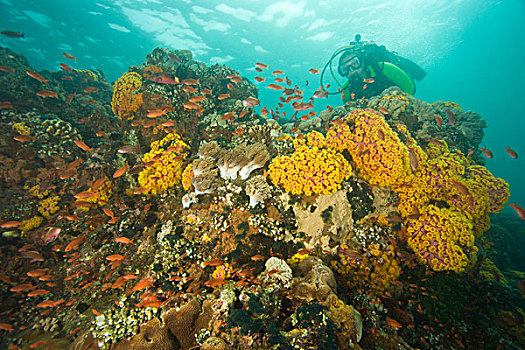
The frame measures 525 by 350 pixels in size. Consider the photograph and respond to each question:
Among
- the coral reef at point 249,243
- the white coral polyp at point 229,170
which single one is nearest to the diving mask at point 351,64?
the coral reef at point 249,243

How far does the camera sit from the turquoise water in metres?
25.1

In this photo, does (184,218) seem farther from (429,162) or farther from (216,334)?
(429,162)

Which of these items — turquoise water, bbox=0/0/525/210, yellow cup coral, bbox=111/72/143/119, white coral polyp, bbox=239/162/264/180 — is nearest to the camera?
white coral polyp, bbox=239/162/264/180

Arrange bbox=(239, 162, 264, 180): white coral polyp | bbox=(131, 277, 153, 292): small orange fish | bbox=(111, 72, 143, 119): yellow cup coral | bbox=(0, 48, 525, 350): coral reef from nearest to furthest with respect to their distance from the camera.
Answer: bbox=(0, 48, 525, 350): coral reef < bbox=(131, 277, 153, 292): small orange fish < bbox=(239, 162, 264, 180): white coral polyp < bbox=(111, 72, 143, 119): yellow cup coral

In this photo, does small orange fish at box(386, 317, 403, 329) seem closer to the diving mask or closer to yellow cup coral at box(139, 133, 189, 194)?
yellow cup coral at box(139, 133, 189, 194)

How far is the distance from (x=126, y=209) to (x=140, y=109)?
467cm

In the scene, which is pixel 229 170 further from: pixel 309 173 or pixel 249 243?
pixel 309 173

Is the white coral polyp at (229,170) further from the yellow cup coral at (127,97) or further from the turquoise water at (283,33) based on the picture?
the turquoise water at (283,33)

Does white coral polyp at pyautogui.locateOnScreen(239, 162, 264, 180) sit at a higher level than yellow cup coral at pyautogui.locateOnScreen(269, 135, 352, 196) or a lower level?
lower

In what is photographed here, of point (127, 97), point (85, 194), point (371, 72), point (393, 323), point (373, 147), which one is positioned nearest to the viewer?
point (393, 323)

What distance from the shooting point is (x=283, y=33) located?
36719mm

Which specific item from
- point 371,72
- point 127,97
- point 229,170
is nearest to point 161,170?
point 229,170

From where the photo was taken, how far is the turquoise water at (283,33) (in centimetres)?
2509

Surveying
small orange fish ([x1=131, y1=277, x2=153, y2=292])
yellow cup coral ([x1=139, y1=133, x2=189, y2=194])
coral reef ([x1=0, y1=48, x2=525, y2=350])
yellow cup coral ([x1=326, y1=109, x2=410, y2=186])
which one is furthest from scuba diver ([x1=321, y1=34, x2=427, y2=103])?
small orange fish ([x1=131, y1=277, x2=153, y2=292])
